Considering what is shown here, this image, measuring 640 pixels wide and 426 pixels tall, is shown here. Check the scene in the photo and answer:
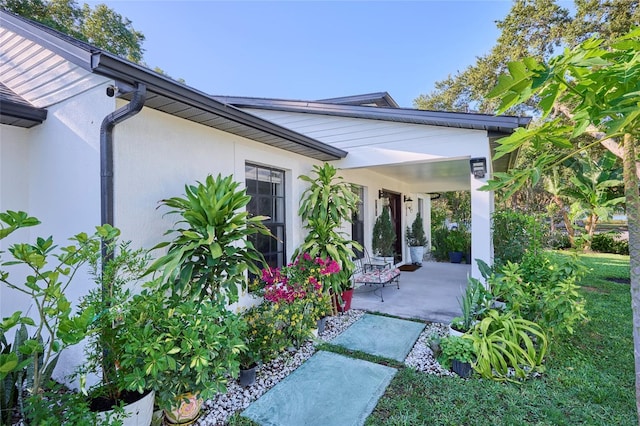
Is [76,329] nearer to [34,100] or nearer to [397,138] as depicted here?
[34,100]

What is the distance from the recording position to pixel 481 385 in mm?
3074

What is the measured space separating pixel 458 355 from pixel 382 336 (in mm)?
1249

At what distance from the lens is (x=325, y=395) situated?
119 inches

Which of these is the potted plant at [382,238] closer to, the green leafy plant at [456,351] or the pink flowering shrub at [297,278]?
the pink flowering shrub at [297,278]

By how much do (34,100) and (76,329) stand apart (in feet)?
10.1

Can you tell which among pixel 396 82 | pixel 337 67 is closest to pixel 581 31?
pixel 396 82

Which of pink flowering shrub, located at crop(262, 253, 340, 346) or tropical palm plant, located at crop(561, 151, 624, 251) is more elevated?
tropical palm plant, located at crop(561, 151, 624, 251)

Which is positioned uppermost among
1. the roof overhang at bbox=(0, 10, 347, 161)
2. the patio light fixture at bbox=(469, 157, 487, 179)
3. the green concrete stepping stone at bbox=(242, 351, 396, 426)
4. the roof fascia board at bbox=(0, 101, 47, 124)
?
the roof overhang at bbox=(0, 10, 347, 161)

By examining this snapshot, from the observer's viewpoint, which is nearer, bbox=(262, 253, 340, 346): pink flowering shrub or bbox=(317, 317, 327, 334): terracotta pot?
bbox=(262, 253, 340, 346): pink flowering shrub

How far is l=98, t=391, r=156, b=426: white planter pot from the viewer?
216 centimetres

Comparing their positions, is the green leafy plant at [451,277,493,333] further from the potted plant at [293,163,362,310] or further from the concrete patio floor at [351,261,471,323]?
the potted plant at [293,163,362,310]

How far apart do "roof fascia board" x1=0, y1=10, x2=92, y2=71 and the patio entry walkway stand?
3318 mm

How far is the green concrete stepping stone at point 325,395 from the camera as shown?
2682 millimetres

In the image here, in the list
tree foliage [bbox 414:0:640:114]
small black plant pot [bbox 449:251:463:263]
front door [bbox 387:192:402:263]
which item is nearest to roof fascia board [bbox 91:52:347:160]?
front door [bbox 387:192:402:263]
